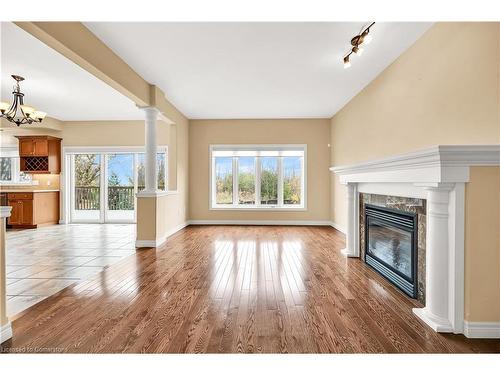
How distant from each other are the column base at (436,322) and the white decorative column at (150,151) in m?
4.18

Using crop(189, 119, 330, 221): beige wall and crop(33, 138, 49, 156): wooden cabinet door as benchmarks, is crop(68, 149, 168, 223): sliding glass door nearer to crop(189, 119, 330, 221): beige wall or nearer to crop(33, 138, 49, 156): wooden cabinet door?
crop(33, 138, 49, 156): wooden cabinet door

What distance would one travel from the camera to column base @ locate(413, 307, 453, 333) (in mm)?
1940

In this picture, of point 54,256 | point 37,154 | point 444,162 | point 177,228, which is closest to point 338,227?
point 177,228

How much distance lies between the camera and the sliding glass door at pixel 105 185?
738 centimetres

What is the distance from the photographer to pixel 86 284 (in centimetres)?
288

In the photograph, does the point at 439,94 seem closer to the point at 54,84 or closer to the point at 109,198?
the point at 54,84

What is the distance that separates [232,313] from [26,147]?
313 inches

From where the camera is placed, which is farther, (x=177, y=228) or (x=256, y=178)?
(x=256, y=178)

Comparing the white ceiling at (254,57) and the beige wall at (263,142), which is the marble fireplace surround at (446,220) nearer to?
the white ceiling at (254,57)

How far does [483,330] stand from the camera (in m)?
1.88

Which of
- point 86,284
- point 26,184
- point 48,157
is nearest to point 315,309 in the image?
point 86,284

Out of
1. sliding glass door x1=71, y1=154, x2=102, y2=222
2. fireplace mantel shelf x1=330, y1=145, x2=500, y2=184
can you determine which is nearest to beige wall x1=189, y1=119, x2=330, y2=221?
sliding glass door x1=71, y1=154, x2=102, y2=222

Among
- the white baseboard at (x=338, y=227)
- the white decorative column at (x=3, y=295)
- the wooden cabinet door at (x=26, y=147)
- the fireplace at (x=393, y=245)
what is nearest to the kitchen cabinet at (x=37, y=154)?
the wooden cabinet door at (x=26, y=147)

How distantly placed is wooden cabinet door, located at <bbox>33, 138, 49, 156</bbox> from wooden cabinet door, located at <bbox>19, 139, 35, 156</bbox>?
0.06 metres
